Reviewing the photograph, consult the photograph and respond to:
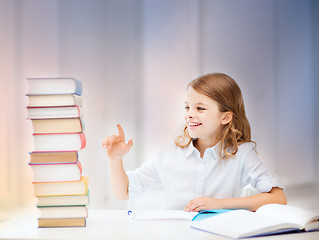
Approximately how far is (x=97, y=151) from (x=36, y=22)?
0.78m

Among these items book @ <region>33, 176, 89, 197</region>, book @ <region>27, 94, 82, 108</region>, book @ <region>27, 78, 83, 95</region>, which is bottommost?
book @ <region>33, 176, 89, 197</region>

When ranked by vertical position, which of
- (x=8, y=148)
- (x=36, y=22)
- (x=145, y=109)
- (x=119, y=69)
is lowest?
(x=8, y=148)

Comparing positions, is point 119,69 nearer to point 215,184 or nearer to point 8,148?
point 8,148

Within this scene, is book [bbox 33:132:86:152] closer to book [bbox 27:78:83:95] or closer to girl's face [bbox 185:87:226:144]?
book [bbox 27:78:83:95]

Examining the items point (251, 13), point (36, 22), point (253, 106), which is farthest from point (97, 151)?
point (251, 13)

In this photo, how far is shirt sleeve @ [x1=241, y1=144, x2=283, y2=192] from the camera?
1502 mm

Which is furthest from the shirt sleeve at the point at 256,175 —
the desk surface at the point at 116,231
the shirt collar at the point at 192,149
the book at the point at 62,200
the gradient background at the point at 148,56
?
the book at the point at 62,200

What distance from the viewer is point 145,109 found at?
218cm

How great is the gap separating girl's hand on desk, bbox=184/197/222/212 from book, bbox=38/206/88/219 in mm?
373

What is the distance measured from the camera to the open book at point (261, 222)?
3.32ft

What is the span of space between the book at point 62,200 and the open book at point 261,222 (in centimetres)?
34

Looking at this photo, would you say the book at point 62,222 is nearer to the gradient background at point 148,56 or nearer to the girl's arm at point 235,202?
the girl's arm at point 235,202

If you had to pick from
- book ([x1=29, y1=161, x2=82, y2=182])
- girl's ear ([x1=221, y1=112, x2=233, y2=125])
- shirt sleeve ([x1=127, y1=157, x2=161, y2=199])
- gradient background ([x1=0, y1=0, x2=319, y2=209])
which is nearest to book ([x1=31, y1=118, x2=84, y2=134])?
book ([x1=29, y1=161, x2=82, y2=182])

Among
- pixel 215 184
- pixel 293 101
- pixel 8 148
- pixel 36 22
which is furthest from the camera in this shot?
pixel 293 101
